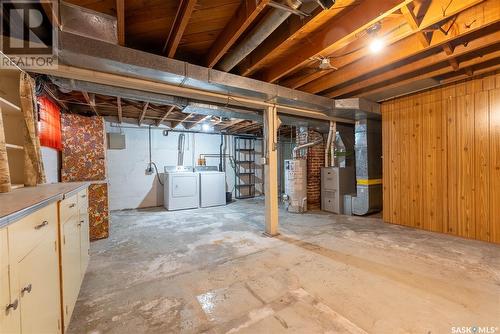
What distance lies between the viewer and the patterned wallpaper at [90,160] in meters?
3.60

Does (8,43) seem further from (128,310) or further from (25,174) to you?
(128,310)

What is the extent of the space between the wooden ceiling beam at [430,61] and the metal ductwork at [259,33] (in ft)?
6.72

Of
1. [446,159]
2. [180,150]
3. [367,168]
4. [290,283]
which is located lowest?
[290,283]

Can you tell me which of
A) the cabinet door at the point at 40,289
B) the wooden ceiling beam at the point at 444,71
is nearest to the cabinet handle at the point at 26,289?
the cabinet door at the point at 40,289

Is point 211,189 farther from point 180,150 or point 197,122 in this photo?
point 197,122

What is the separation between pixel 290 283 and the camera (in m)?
2.16

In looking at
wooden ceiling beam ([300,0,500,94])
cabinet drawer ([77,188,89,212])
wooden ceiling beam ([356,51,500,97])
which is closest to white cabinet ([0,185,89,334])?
cabinet drawer ([77,188,89,212])

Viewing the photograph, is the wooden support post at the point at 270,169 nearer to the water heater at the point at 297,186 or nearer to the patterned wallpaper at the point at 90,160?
the water heater at the point at 297,186

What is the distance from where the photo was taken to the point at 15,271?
3.00 feet

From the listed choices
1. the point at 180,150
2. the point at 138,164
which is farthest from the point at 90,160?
the point at 180,150


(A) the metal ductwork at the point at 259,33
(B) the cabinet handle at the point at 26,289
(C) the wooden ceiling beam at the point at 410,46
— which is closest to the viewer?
(B) the cabinet handle at the point at 26,289

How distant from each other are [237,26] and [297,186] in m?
3.97

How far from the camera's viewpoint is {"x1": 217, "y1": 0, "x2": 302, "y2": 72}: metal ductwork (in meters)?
1.76

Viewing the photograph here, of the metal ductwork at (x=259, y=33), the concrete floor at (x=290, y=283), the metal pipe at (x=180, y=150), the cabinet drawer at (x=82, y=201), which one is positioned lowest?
the concrete floor at (x=290, y=283)
